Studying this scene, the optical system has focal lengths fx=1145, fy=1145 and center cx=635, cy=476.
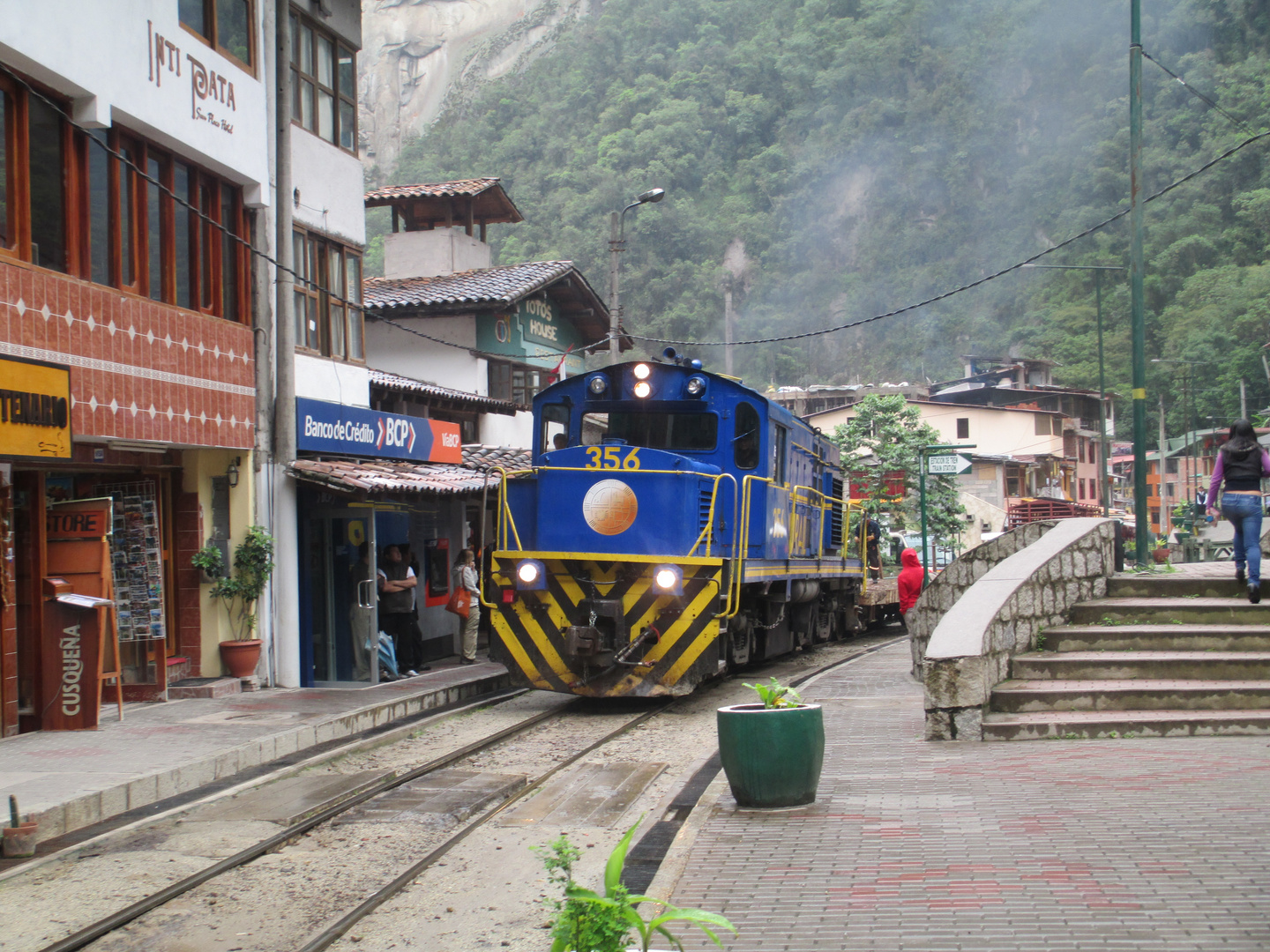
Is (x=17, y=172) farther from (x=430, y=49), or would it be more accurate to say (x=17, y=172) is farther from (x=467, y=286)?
(x=430, y=49)

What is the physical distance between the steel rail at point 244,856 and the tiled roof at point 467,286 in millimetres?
15158

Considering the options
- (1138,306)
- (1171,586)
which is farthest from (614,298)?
(1171,586)

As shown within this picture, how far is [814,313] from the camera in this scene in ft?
266

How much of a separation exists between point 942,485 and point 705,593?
1206 inches

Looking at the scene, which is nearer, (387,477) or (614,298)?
(387,477)

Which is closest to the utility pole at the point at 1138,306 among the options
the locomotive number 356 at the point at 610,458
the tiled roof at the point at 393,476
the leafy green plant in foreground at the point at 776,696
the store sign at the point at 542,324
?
the locomotive number 356 at the point at 610,458

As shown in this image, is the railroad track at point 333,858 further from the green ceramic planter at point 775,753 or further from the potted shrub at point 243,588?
the potted shrub at point 243,588

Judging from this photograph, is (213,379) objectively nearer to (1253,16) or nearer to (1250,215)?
(1250,215)

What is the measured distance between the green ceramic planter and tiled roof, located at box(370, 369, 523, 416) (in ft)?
42.8

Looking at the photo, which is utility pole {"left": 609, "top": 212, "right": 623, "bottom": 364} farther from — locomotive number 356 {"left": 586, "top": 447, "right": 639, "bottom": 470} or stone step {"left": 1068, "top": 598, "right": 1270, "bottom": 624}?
stone step {"left": 1068, "top": 598, "right": 1270, "bottom": 624}

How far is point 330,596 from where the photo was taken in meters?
14.9

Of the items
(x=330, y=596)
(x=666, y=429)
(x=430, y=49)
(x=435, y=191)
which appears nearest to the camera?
(x=666, y=429)

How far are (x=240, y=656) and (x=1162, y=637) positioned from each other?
9.67 m

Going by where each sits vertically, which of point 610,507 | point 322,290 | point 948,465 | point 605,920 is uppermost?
point 322,290
